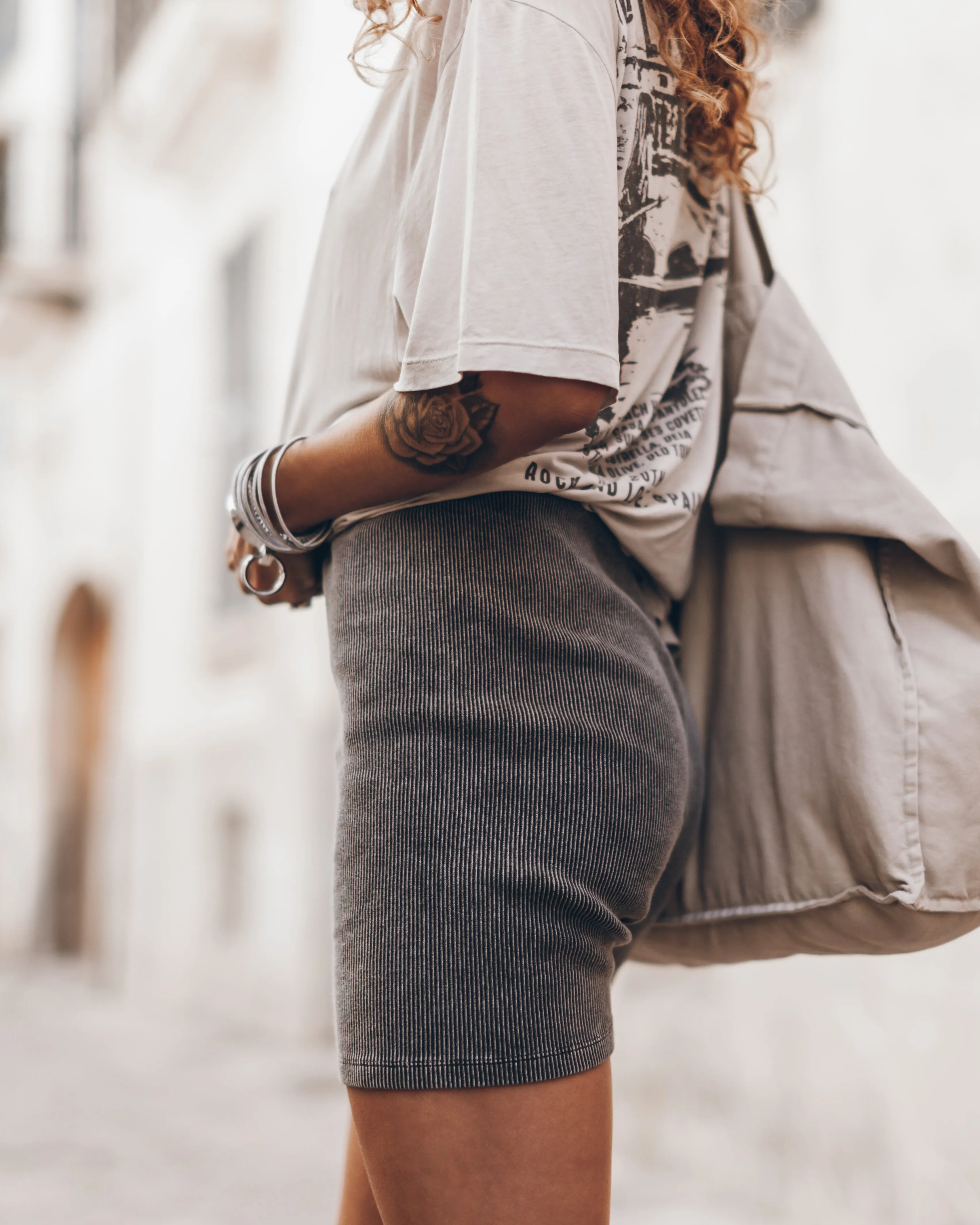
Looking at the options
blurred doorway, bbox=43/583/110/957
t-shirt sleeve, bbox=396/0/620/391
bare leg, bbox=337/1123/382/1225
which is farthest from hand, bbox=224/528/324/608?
blurred doorway, bbox=43/583/110/957

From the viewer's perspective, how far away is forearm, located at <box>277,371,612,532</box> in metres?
0.92

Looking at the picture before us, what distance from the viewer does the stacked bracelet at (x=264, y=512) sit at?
1067 mm

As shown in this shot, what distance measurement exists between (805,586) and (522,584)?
0.32 metres

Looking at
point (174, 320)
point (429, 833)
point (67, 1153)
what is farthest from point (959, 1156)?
point (174, 320)

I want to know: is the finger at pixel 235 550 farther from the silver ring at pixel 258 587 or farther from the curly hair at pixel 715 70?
the curly hair at pixel 715 70

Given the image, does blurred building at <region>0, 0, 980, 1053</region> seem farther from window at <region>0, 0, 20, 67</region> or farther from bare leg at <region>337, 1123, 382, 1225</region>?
bare leg at <region>337, 1123, 382, 1225</region>

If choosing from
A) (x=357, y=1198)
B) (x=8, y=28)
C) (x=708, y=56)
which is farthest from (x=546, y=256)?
(x=8, y=28)

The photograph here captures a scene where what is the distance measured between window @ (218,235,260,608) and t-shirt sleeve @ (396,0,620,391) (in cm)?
530

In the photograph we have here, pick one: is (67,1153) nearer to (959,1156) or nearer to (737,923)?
(959,1156)

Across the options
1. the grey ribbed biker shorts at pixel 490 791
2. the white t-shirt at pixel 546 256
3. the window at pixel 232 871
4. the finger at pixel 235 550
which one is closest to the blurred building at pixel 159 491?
the window at pixel 232 871

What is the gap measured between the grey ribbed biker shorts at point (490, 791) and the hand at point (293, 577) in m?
0.12

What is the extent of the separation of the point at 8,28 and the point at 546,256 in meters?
12.1

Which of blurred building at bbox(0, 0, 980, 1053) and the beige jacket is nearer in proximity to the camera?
the beige jacket

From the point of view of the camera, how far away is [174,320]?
24.5 feet
